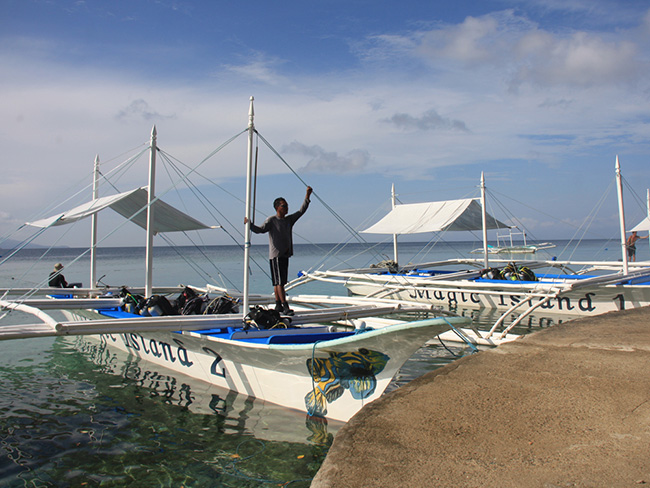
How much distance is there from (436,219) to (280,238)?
1128 cm

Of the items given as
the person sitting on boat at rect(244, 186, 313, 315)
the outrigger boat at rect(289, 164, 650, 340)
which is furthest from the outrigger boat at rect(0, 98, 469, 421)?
the outrigger boat at rect(289, 164, 650, 340)

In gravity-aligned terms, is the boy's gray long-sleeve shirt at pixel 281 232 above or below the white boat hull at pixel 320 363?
above

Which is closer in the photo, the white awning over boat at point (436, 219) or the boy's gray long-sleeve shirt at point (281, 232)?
the boy's gray long-sleeve shirt at point (281, 232)

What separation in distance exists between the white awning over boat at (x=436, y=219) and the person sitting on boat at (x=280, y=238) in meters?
10.1

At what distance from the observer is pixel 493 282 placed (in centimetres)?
1285

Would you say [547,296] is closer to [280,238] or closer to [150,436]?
[280,238]

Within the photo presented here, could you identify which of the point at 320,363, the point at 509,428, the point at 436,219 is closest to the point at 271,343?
the point at 320,363

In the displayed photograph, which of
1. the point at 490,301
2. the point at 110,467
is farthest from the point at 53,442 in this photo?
the point at 490,301

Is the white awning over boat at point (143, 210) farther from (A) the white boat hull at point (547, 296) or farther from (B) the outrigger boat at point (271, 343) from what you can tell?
(A) the white boat hull at point (547, 296)

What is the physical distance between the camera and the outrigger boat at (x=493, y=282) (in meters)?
11.8

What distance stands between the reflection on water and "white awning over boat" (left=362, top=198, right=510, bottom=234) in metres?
11.5

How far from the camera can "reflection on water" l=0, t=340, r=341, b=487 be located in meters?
4.80

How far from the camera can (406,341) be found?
17.0 ft

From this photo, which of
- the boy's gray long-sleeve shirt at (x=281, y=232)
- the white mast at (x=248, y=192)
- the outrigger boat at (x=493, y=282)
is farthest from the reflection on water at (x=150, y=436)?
the outrigger boat at (x=493, y=282)
